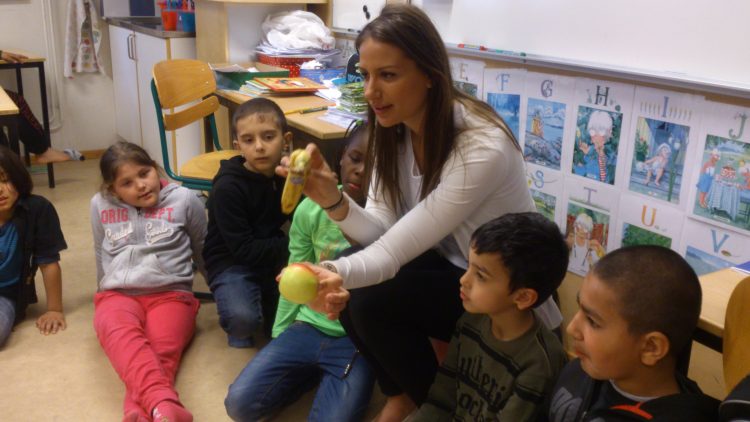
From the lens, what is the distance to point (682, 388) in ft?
3.53

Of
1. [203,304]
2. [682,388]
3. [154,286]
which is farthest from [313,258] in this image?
[682,388]

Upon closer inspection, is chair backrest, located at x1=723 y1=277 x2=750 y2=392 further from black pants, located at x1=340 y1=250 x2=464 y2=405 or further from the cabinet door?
the cabinet door

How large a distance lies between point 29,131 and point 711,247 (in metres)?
3.67

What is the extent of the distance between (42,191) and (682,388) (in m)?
3.74

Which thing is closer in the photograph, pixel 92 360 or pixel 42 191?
pixel 92 360

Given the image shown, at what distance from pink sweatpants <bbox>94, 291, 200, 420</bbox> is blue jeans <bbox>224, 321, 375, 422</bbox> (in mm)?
208

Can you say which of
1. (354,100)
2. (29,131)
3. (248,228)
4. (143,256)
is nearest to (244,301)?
(248,228)

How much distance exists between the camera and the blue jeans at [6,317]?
218cm

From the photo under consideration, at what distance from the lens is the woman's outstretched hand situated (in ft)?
4.96

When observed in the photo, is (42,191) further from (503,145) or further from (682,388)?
(682,388)

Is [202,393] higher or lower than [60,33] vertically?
lower

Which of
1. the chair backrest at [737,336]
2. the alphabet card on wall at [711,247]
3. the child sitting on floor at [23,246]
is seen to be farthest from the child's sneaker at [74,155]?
the chair backrest at [737,336]

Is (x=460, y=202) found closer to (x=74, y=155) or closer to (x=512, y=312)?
(x=512, y=312)

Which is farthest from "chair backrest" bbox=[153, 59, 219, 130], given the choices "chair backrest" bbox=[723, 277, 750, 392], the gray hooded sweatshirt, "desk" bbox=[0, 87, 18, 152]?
"chair backrest" bbox=[723, 277, 750, 392]
